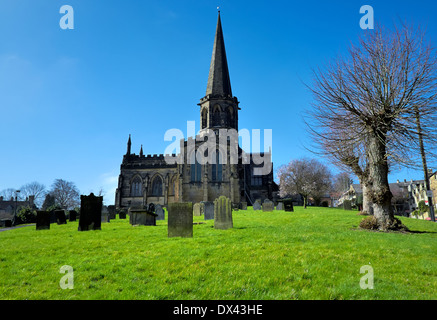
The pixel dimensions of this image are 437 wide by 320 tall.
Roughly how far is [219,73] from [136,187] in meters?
23.1

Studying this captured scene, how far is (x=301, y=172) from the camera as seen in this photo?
45000 millimetres

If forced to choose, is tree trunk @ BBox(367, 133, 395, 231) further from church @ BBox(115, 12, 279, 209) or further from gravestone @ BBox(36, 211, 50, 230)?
church @ BBox(115, 12, 279, 209)

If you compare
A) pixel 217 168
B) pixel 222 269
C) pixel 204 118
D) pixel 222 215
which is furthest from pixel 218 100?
pixel 222 269

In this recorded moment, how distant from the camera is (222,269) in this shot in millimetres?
5160

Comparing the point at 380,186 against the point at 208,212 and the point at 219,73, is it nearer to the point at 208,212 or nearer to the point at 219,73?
the point at 208,212

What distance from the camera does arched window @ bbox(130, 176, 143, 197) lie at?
152ft

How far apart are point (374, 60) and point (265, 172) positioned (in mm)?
37754

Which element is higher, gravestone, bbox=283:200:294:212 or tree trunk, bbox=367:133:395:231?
tree trunk, bbox=367:133:395:231

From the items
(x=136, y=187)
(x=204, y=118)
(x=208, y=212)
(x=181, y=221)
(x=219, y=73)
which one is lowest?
(x=208, y=212)

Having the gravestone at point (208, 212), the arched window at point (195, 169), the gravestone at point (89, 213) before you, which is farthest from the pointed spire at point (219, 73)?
the gravestone at point (89, 213)

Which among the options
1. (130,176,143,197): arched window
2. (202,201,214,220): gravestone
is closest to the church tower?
(130,176,143,197): arched window

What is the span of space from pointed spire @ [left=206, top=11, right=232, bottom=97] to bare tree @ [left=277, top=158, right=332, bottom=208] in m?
16.2
